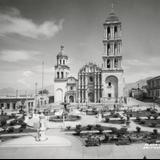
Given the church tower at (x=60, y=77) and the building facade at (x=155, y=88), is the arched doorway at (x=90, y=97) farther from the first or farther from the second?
the building facade at (x=155, y=88)

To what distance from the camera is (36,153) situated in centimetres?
1420

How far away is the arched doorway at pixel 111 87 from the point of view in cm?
5525

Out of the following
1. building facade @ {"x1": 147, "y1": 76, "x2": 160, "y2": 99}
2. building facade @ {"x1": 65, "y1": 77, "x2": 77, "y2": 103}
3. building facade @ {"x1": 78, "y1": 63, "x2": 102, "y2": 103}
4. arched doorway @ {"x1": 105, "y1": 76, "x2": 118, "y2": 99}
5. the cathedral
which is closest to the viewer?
the cathedral

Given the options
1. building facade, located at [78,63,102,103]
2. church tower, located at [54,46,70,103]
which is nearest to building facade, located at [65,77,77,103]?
church tower, located at [54,46,70,103]

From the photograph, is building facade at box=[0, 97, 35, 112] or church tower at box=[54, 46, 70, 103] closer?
building facade at box=[0, 97, 35, 112]

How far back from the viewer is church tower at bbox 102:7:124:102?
54.5 meters

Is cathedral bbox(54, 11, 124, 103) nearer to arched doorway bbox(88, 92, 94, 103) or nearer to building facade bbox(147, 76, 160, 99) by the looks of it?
arched doorway bbox(88, 92, 94, 103)

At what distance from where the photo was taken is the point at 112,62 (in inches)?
2169

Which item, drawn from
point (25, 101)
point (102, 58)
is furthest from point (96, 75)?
point (25, 101)

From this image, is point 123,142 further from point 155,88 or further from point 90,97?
point 155,88

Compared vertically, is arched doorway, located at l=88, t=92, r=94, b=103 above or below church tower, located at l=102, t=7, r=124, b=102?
below

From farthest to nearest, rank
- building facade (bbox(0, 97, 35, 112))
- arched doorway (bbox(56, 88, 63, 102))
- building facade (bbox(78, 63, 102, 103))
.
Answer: arched doorway (bbox(56, 88, 63, 102)), building facade (bbox(78, 63, 102, 103)), building facade (bbox(0, 97, 35, 112))

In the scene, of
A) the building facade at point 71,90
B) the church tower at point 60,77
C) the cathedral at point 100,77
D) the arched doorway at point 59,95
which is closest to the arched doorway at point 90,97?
the cathedral at point 100,77

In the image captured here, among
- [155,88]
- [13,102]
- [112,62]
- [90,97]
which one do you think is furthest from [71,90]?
[155,88]
